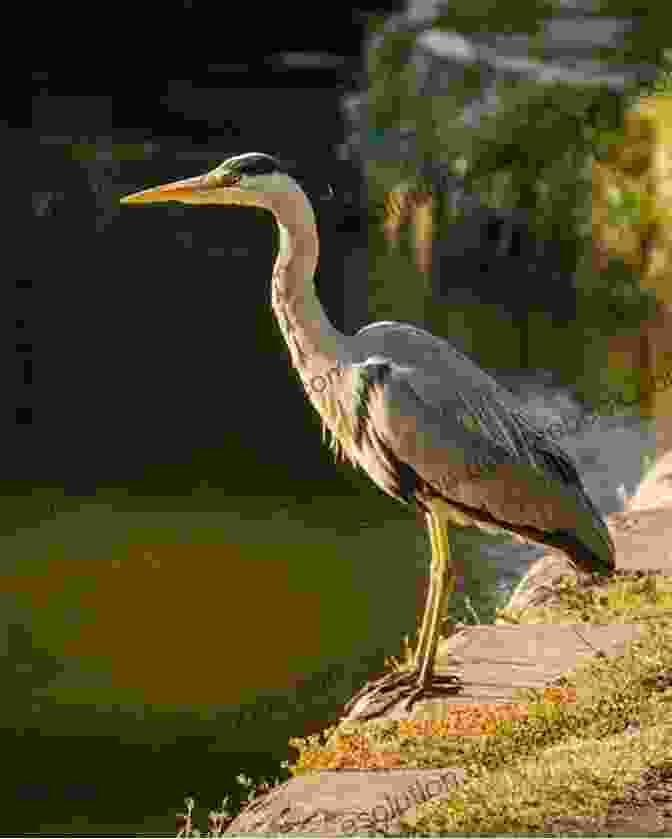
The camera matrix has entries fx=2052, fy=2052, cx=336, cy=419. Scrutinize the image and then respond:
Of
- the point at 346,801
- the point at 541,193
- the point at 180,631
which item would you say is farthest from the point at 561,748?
the point at 541,193

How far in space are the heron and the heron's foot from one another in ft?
0.25

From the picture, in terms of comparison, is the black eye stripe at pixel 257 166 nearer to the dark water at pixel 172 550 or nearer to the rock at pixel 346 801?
the rock at pixel 346 801

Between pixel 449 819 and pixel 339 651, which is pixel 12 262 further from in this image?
pixel 449 819

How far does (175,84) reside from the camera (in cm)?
2634

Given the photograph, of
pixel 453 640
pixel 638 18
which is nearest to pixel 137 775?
pixel 453 640

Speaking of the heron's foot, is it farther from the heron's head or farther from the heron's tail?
the heron's head

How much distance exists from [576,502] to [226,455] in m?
5.31

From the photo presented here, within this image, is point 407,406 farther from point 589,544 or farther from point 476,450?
point 589,544

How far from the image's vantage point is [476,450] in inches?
226

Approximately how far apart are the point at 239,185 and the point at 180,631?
3005 millimetres

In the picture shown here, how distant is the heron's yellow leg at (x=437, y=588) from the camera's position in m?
5.97

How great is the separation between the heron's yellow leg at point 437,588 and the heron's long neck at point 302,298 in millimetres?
593

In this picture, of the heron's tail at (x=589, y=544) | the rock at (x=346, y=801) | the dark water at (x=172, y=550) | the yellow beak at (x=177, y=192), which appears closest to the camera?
the rock at (x=346, y=801)

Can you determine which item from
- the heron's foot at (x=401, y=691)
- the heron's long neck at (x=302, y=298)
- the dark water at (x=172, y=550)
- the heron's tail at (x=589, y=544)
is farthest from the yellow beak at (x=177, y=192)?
the dark water at (x=172, y=550)
